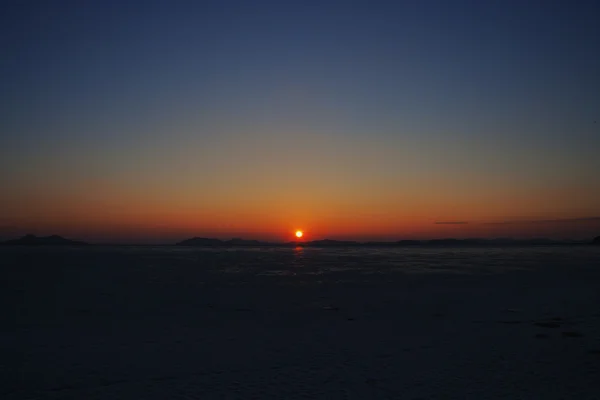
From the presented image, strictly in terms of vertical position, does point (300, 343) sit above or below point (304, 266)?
below

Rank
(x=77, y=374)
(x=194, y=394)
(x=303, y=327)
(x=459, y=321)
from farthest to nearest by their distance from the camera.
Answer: (x=459, y=321), (x=303, y=327), (x=77, y=374), (x=194, y=394)

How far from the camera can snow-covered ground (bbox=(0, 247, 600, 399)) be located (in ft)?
28.4

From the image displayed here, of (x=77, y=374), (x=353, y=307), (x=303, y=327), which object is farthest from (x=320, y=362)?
(x=353, y=307)

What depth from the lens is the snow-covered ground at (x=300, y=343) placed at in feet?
28.4

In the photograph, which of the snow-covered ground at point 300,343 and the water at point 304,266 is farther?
the water at point 304,266

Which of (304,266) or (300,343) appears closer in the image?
(300,343)

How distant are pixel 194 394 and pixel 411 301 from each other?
40.4 feet

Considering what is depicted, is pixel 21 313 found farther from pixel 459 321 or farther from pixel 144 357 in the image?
pixel 459 321

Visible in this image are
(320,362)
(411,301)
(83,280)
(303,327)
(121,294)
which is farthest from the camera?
(83,280)

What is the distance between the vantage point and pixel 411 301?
18906mm

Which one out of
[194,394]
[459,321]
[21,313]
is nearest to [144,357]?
[194,394]

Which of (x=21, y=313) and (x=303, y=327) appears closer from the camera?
(x=303, y=327)

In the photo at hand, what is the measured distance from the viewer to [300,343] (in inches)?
476

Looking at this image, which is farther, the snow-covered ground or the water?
the water
